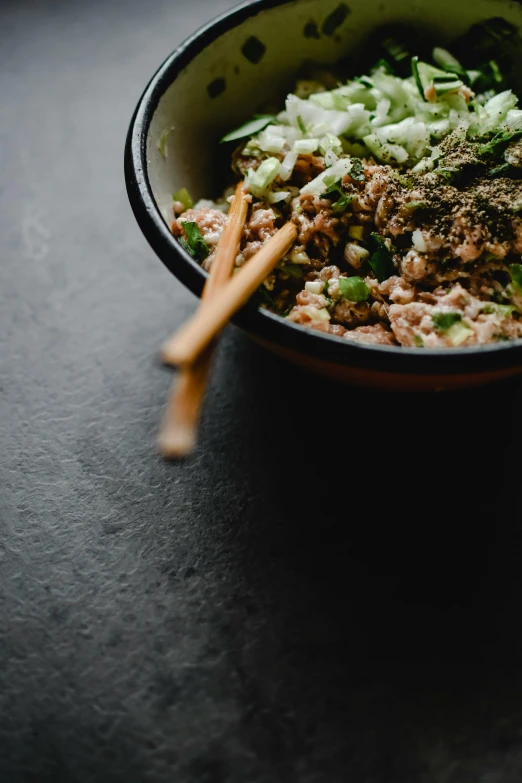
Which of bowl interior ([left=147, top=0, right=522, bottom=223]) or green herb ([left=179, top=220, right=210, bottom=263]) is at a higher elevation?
bowl interior ([left=147, top=0, right=522, bottom=223])

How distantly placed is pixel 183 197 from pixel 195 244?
16cm

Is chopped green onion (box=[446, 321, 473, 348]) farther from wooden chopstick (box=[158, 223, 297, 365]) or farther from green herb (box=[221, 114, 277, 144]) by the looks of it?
green herb (box=[221, 114, 277, 144])

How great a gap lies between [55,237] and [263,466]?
2.68ft

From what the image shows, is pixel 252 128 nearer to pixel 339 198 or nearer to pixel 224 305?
pixel 339 198

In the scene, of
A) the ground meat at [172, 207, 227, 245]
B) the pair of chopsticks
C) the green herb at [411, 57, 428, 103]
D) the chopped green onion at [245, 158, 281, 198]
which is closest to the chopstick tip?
the pair of chopsticks

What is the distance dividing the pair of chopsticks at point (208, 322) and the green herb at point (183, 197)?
18cm

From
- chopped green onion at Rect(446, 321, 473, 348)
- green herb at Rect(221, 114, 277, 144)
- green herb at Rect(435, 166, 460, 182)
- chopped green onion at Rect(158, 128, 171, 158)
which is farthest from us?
green herb at Rect(221, 114, 277, 144)

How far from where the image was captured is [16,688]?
4.06 ft

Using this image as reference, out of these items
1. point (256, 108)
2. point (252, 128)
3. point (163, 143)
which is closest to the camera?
point (163, 143)

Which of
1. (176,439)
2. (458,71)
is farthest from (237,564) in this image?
(458,71)

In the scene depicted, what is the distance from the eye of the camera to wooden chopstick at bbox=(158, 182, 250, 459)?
96cm

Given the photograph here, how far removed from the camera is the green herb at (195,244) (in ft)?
4.01

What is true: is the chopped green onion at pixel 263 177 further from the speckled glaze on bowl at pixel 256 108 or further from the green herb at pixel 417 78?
the green herb at pixel 417 78

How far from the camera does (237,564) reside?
4.32 ft
